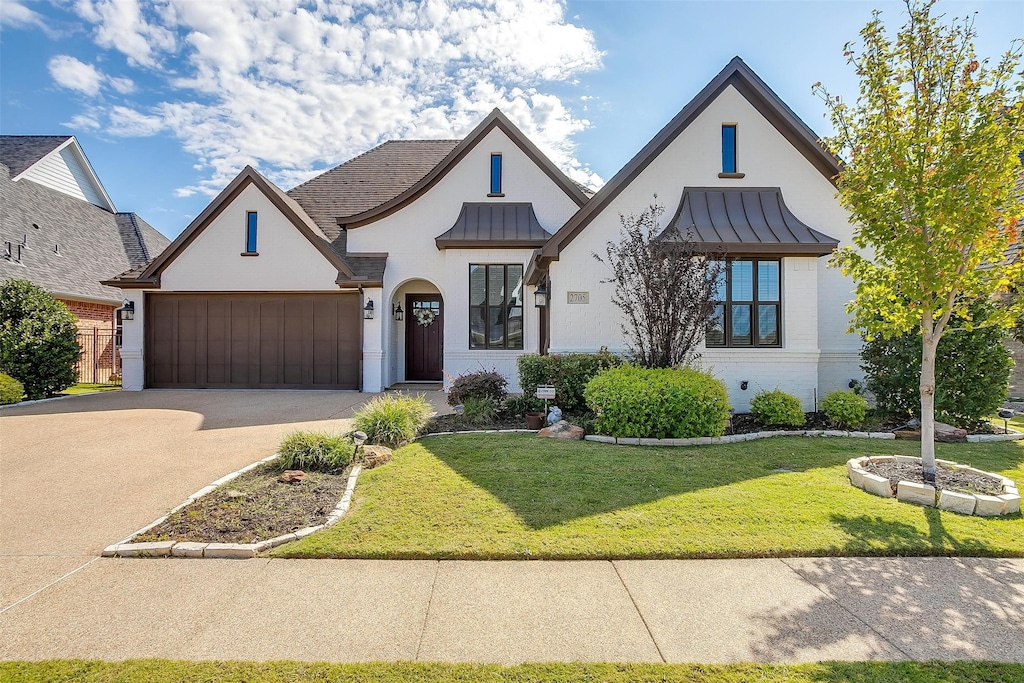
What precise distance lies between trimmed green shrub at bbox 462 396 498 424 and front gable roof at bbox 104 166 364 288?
6.06 metres

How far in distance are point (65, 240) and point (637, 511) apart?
23678 millimetres

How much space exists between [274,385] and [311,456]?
9055mm

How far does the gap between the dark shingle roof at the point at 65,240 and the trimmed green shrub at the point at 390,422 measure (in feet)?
50.3

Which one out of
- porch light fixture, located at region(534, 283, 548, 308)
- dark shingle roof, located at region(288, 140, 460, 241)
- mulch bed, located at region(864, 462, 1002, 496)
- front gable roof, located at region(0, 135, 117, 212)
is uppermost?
front gable roof, located at region(0, 135, 117, 212)

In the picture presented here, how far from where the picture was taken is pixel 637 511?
Result: 4578 millimetres

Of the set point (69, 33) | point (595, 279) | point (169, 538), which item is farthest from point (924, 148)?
point (69, 33)

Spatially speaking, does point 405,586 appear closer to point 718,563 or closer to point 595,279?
point 718,563

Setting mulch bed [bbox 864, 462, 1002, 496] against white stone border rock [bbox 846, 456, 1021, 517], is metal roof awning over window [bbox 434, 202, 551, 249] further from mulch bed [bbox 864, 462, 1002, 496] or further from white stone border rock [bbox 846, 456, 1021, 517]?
white stone border rock [bbox 846, 456, 1021, 517]

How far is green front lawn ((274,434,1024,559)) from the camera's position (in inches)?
152

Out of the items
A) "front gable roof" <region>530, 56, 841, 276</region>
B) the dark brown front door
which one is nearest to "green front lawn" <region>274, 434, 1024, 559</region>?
"front gable roof" <region>530, 56, 841, 276</region>

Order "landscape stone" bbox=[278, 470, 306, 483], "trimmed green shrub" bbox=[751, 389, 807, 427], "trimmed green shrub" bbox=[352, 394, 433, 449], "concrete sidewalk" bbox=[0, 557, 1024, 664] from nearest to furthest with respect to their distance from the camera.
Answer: "concrete sidewalk" bbox=[0, 557, 1024, 664] < "landscape stone" bbox=[278, 470, 306, 483] < "trimmed green shrub" bbox=[352, 394, 433, 449] < "trimmed green shrub" bbox=[751, 389, 807, 427]

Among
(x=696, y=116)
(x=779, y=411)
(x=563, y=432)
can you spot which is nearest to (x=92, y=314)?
(x=563, y=432)

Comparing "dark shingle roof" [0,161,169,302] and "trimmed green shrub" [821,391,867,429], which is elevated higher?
"dark shingle roof" [0,161,169,302]

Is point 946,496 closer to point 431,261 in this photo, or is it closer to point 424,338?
point 431,261
